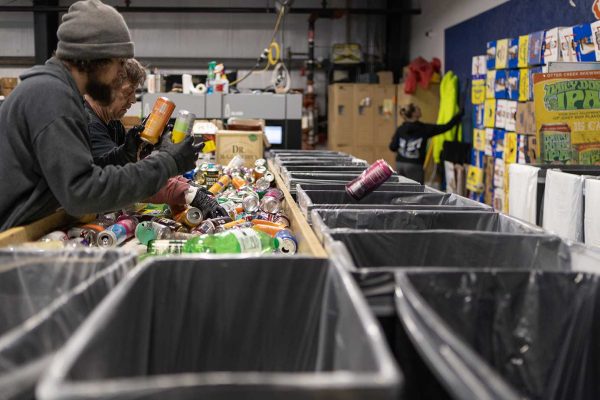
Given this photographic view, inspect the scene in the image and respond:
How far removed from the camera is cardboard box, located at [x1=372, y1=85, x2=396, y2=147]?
10359 millimetres

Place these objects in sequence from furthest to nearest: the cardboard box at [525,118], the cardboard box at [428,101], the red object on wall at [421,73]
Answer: the cardboard box at [428,101] → the red object on wall at [421,73] → the cardboard box at [525,118]

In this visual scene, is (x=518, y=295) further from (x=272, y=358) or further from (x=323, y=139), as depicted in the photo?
(x=323, y=139)

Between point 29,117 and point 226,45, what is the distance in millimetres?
10364

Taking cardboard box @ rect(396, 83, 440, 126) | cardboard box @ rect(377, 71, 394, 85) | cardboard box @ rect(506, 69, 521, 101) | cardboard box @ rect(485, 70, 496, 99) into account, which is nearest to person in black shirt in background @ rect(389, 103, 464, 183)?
cardboard box @ rect(485, 70, 496, 99)

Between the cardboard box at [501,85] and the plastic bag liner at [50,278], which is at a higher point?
the cardboard box at [501,85]

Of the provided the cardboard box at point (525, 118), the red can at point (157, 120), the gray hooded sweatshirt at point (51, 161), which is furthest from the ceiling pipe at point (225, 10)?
the gray hooded sweatshirt at point (51, 161)

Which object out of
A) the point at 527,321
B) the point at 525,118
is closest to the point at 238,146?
the point at 525,118

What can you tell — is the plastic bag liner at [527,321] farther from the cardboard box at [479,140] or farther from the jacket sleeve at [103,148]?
the cardboard box at [479,140]

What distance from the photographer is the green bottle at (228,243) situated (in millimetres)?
1823

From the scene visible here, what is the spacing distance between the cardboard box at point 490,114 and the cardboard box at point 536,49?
0.98 m

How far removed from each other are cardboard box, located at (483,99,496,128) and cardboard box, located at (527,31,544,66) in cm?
98

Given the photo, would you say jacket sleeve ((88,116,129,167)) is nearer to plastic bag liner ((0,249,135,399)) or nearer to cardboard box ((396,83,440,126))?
plastic bag liner ((0,249,135,399))

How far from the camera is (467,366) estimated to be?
2.78 ft

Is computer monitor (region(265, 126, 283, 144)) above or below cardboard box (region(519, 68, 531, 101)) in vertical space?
below
